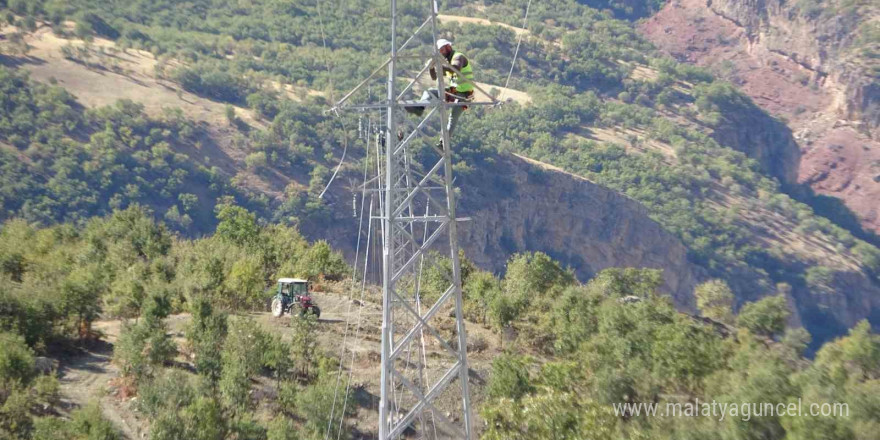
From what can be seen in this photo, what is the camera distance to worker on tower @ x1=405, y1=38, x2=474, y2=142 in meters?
15.4

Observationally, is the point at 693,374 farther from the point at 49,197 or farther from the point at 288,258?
the point at 49,197

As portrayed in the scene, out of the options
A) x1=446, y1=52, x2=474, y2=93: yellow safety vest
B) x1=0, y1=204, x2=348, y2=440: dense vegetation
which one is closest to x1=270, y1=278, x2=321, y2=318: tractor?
x1=0, y1=204, x2=348, y2=440: dense vegetation

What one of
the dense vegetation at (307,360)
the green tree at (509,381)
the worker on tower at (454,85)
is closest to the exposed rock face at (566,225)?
the dense vegetation at (307,360)

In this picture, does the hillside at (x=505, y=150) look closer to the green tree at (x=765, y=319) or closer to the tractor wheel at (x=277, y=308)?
the green tree at (x=765, y=319)

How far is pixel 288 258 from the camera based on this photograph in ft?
166

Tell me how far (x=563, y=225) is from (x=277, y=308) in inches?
3918

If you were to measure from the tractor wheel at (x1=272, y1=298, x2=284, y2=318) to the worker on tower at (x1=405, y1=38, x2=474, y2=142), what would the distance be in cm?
2215

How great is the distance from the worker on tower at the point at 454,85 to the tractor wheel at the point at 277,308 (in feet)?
72.7

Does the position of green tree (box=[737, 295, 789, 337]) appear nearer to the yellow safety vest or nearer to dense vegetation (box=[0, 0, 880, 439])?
dense vegetation (box=[0, 0, 880, 439])

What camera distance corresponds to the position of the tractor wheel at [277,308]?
3650 centimetres

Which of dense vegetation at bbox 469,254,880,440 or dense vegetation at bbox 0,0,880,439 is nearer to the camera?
dense vegetation at bbox 469,254,880,440

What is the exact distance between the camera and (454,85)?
15.8 metres

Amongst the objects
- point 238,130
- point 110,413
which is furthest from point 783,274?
point 110,413

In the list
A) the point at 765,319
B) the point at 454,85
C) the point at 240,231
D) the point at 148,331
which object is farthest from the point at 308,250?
the point at 454,85
